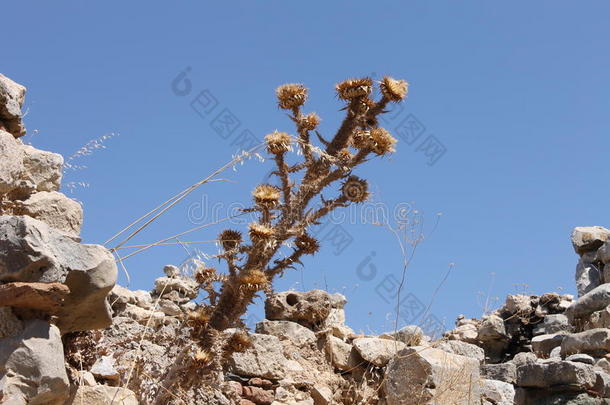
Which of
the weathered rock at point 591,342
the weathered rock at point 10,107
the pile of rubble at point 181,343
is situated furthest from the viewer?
the weathered rock at point 591,342

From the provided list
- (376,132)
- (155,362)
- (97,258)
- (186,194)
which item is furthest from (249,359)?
(97,258)

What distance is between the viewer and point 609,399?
7094 mm

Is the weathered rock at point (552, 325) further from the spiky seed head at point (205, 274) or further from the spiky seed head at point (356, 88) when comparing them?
the spiky seed head at point (205, 274)

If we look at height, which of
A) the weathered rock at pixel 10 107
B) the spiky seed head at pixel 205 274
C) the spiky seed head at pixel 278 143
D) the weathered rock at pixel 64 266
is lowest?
the weathered rock at pixel 64 266

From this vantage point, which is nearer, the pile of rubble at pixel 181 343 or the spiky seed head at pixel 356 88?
the pile of rubble at pixel 181 343

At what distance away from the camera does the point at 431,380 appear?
22.0 ft

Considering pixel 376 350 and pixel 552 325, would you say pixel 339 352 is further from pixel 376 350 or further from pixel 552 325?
pixel 552 325

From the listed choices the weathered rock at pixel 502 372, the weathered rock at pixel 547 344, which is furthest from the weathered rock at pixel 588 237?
the weathered rock at pixel 502 372

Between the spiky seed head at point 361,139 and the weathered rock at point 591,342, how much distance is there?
19.1 ft

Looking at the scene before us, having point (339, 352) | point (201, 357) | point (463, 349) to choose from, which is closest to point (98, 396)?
point (201, 357)

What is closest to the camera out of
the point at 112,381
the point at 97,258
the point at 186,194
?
the point at 97,258

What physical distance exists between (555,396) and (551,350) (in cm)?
411

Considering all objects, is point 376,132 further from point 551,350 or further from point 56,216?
point 551,350

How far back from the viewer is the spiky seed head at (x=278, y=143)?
5883mm
